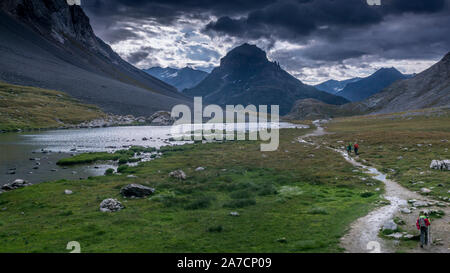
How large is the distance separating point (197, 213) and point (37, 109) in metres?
149

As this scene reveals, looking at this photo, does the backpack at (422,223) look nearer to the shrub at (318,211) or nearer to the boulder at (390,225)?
the boulder at (390,225)

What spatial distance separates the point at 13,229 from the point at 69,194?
1017 cm

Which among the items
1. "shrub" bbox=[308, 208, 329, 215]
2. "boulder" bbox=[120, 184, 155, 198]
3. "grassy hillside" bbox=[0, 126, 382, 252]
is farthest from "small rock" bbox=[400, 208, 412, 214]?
"boulder" bbox=[120, 184, 155, 198]

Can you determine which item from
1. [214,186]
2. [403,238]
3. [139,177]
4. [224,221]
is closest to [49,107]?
[139,177]

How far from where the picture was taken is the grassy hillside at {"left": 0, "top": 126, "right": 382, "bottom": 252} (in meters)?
16.2

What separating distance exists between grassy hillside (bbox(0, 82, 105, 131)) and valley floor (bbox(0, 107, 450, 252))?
98892mm

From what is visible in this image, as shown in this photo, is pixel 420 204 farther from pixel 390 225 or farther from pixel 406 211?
pixel 390 225

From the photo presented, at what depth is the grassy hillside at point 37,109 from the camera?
386ft

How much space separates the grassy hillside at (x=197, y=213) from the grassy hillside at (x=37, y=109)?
98.8 m

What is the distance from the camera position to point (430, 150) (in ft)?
163

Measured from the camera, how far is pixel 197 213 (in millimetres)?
22609

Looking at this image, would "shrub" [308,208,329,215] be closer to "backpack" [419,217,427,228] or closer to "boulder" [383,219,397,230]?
"boulder" [383,219,397,230]
